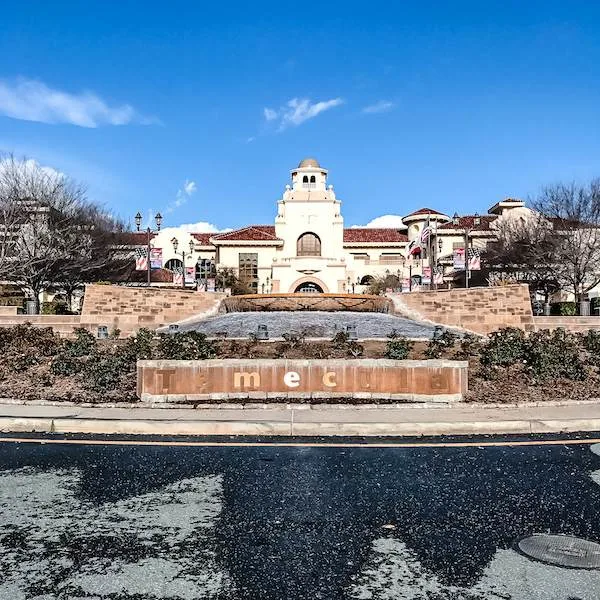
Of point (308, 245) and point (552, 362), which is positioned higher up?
point (308, 245)

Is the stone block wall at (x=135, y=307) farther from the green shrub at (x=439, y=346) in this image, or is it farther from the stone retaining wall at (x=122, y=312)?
the green shrub at (x=439, y=346)

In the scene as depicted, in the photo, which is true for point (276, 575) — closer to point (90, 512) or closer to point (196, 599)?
point (196, 599)

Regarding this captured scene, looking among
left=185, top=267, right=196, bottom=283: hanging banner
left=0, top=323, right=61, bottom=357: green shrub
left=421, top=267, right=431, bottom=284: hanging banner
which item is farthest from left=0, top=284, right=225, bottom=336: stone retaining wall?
left=185, top=267, right=196, bottom=283: hanging banner

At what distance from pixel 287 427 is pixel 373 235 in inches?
2570

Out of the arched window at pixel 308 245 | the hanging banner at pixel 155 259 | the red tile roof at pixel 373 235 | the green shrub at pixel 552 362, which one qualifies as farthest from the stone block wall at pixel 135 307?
the red tile roof at pixel 373 235

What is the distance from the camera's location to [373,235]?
72500 millimetres

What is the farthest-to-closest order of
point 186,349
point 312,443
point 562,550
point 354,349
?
1. point 354,349
2. point 186,349
3. point 312,443
4. point 562,550

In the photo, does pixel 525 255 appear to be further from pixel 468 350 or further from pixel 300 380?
pixel 300 380

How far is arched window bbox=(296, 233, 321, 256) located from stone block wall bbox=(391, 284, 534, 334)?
35796 millimetres

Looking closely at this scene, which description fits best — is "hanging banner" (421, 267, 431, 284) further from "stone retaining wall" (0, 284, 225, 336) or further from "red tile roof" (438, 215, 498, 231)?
"stone retaining wall" (0, 284, 225, 336)

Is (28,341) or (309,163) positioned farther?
(309,163)

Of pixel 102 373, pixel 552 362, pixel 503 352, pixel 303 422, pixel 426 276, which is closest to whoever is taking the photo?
pixel 303 422

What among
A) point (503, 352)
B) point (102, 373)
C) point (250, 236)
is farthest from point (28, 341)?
point (250, 236)

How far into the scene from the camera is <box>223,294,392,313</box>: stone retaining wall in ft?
92.9
